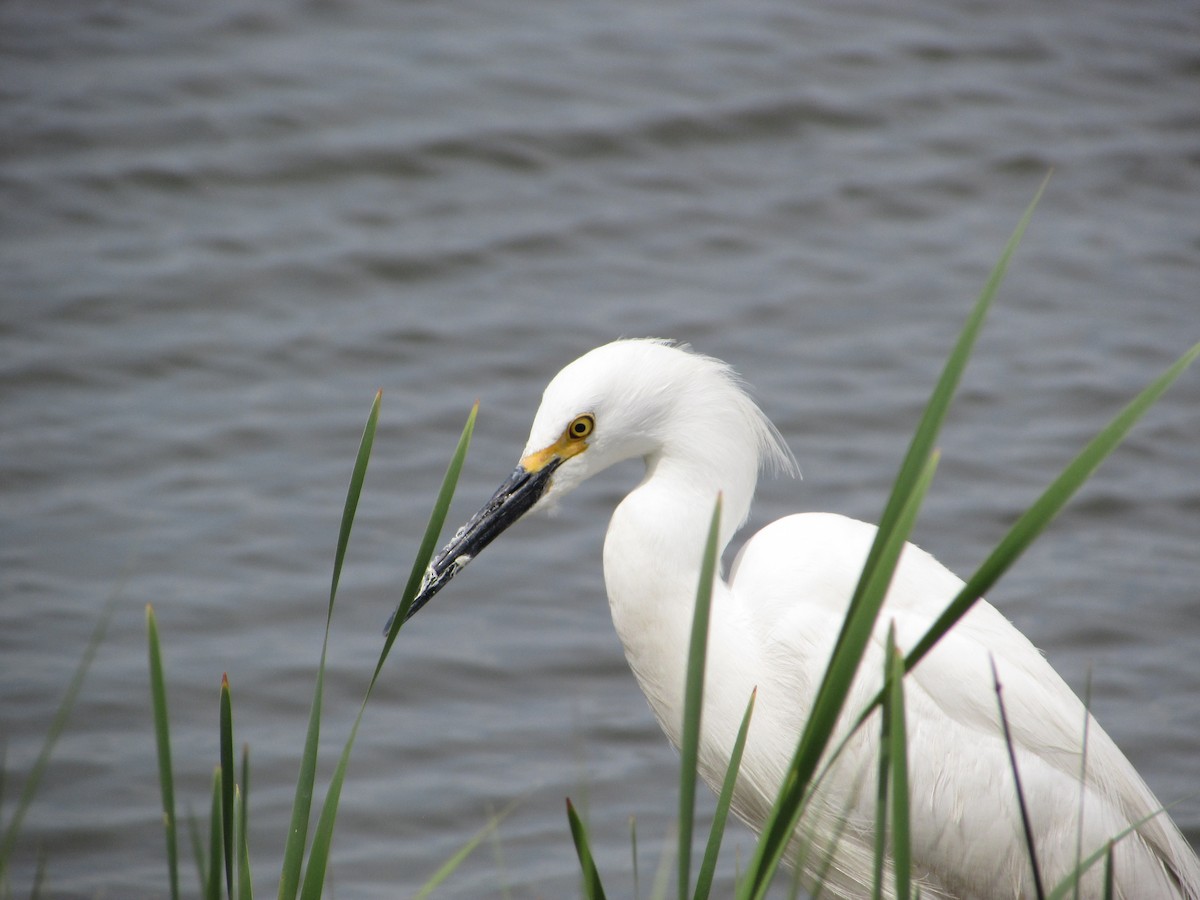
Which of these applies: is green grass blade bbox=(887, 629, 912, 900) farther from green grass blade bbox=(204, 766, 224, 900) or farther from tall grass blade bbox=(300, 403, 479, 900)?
green grass blade bbox=(204, 766, 224, 900)

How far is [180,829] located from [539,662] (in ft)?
4.51

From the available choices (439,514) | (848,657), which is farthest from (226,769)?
(848,657)

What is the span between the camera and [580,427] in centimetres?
307

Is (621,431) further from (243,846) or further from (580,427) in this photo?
(243,846)

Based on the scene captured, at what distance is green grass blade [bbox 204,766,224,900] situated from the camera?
1756 mm

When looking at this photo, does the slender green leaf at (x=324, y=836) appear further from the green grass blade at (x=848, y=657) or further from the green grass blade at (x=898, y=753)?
the green grass blade at (x=898, y=753)

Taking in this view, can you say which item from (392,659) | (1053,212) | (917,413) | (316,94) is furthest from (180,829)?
(1053,212)

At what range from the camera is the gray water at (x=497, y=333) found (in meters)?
4.78

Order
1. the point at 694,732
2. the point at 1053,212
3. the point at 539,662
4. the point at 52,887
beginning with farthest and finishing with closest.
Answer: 1. the point at 1053,212
2. the point at 539,662
3. the point at 52,887
4. the point at 694,732

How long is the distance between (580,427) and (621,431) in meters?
0.09

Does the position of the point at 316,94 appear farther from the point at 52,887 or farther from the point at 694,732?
the point at 694,732

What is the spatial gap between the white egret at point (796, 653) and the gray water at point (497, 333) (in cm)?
134

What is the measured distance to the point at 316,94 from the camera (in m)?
8.27

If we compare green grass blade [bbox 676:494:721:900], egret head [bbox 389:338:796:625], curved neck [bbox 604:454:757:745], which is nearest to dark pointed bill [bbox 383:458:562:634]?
egret head [bbox 389:338:796:625]
